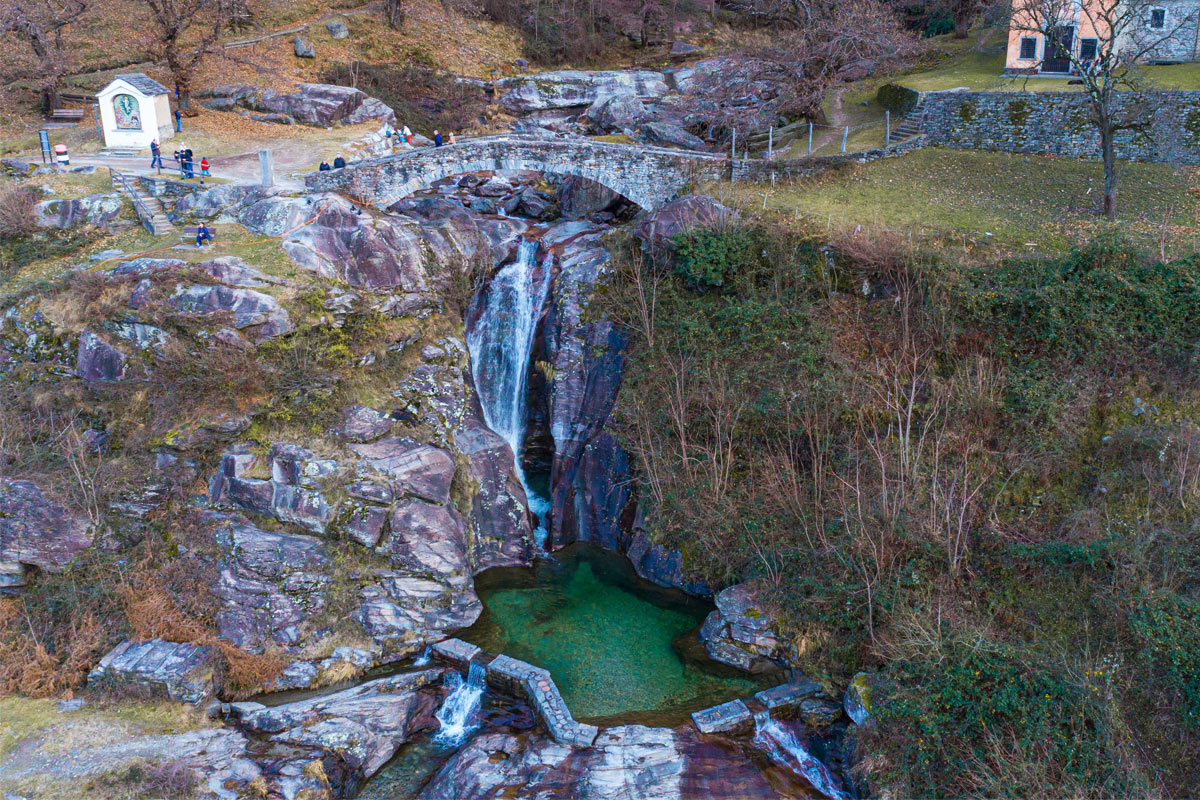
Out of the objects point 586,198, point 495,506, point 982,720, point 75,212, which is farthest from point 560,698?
point 75,212

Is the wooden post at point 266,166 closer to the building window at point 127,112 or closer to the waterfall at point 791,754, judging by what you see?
the building window at point 127,112

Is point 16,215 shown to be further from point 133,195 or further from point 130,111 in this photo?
point 130,111

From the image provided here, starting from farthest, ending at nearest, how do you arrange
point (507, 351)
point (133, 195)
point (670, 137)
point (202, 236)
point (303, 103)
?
point (303, 103) → point (670, 137) → point (133, 195) → point (507, 351) → point (202, 236)

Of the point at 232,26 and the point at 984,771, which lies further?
the point at 232,26

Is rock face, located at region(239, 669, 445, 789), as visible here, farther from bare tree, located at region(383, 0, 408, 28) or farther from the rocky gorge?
bare tree, located at region(383, 0, 408, 28)

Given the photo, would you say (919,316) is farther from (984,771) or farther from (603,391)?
(984,771)

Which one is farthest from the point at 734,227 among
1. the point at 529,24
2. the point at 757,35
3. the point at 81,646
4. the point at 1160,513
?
the point at 529,24
